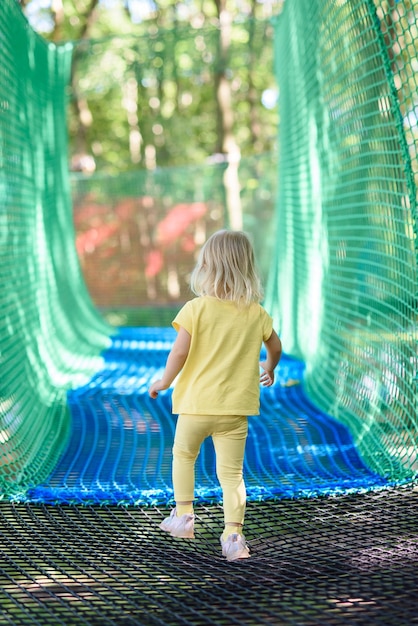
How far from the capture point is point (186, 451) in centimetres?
262

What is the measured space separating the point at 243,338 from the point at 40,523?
947 millimetres

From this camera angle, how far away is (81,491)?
3.11 meters

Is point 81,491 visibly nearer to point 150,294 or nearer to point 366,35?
point 366,35

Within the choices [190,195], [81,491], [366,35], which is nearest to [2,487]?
[81,491]

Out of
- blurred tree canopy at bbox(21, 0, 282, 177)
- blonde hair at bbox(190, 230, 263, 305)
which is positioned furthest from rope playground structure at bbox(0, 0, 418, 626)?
blurred tree canopy at bbox(21, 0, 282, 177)

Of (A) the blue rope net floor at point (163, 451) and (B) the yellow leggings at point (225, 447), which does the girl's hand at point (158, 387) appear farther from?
(A) the blue rope net floor at point (163, 451)

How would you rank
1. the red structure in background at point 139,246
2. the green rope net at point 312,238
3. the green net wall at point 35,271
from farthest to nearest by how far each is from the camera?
the red structure in background at point 139,246
the green net wall at point 35,271
the green rope net at point 312,238

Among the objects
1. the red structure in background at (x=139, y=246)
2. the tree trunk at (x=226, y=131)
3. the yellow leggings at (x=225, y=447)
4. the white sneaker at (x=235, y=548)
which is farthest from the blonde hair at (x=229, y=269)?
the red structure in background at (x=139, y=246)

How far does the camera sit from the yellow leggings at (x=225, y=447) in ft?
8.30

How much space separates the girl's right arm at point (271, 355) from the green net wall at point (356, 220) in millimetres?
716

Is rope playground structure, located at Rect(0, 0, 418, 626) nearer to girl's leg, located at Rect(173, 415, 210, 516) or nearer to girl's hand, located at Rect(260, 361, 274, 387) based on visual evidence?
girl's leg, located at Rect(173, 415, 210, 516)

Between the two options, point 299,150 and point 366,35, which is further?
point 299,150

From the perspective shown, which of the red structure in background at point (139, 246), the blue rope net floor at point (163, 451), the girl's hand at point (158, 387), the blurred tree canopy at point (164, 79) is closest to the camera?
the girl's hand at point (158, 387)

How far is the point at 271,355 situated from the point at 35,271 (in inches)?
110
